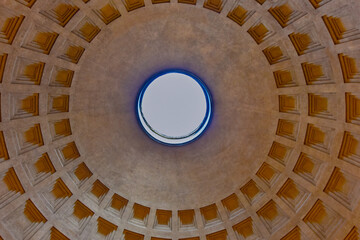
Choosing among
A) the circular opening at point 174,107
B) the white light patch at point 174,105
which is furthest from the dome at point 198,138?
the white light patch at point 174,105

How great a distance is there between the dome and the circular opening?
602 mm

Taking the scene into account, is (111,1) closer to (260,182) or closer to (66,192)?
(66,192)

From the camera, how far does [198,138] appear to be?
21.8 metres

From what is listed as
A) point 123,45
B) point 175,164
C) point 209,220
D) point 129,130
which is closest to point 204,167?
point 175,164

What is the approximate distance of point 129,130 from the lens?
846 inches

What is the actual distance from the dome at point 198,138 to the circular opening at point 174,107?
602mm

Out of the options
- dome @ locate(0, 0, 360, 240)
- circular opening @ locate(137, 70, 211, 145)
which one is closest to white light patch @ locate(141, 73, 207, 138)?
circular opening @ locate(137, 70, 211, 145)

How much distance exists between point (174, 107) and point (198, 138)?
7.69 m

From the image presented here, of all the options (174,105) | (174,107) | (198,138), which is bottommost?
(198,138)

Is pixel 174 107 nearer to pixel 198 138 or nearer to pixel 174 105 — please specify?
pixel 174 105

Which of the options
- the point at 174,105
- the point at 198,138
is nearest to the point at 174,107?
the point at 174,105

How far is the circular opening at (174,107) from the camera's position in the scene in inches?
860

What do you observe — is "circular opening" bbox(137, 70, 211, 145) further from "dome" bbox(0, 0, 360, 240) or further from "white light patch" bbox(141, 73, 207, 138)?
"dome" bbox(0, 0, 360, 240)

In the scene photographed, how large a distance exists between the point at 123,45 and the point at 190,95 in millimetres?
9013
